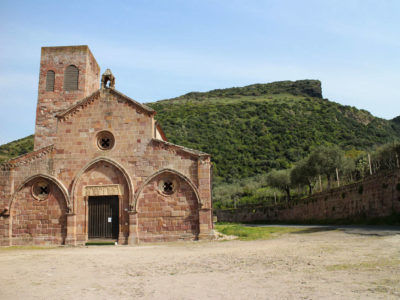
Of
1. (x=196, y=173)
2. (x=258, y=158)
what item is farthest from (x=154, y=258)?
(x=258, y=158)

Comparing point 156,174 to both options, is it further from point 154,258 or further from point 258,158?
point 258,158

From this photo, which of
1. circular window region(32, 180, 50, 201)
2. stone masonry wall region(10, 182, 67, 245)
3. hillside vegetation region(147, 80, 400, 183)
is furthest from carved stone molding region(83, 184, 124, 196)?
hillside vegetation region(147, 80, 400, 183)

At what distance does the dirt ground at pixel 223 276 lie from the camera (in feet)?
20.2

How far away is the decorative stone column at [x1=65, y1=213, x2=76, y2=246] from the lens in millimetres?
18492

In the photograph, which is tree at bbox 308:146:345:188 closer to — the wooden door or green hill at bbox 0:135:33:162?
the wooden door

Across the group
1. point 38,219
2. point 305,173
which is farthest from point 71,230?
point 305,173

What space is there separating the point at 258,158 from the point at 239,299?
62.5m

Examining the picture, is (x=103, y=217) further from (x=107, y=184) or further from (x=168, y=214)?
(x=168, y=214)

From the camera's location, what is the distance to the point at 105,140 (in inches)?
782

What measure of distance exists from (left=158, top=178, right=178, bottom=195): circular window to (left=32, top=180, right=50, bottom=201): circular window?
622 centimetres

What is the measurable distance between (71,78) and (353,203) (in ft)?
68.8

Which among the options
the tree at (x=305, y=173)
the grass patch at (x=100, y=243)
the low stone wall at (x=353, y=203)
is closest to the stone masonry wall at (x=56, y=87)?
the grass patch at (x=100, y=243)

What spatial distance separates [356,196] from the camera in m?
23.3

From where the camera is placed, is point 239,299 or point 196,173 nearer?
point 239,299
